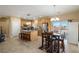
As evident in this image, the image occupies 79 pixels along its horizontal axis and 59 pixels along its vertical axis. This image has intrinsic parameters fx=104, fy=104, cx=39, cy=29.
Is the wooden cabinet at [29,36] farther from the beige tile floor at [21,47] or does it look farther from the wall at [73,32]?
the wall at [73,32]

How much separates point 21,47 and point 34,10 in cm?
77

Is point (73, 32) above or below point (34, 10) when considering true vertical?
below

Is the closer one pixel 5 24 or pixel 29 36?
pixel 5 24

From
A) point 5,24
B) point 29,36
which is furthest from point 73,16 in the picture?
point 5,24

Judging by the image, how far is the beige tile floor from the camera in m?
1.99

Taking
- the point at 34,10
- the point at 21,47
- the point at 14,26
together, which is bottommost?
the point at 21,47

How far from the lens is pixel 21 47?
2055mm

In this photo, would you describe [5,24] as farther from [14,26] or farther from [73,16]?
[73,16]

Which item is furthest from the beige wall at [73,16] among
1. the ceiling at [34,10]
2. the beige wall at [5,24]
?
the beige wall at [5,24]

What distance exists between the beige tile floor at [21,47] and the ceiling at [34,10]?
1.71 ft

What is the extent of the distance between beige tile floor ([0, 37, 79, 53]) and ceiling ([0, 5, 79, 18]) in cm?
52
